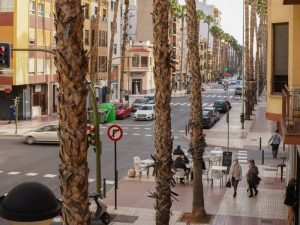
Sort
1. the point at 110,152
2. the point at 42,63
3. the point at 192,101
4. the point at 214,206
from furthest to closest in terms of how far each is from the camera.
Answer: the point at 42,63, the point at 110,152, the point at 214,206, the point at 192,101

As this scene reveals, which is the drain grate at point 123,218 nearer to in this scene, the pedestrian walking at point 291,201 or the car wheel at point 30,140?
the pedestrian walking at point 291,201

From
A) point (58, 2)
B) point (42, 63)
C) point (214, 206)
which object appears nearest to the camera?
point (58, 2)

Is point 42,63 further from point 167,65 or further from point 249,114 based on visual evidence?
point 167,65

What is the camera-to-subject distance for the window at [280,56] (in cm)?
1830

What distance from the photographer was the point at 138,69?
92625 millimetres

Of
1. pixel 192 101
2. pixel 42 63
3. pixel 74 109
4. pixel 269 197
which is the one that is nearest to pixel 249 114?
pixel 42 63

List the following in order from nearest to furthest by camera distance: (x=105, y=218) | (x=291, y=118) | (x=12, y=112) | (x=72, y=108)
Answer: (x=72, y=108)
(x=291, y=118)
(x=105, y=218)
(x=12, y=112)

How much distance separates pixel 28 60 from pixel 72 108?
43637 millimetres

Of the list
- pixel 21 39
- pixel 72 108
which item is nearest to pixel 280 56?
pixel 72 108

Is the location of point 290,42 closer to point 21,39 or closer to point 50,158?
point 50,158

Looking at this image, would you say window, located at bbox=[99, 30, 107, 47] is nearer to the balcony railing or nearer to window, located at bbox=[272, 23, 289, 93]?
window, located at bbox=[272, 23, 289, 93]

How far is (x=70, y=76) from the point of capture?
22.2 ft

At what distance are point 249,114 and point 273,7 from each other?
3566 centimetres

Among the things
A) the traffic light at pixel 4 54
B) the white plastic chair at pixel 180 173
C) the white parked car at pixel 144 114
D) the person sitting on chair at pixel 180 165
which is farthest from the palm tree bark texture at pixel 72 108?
the white parked car at pixel 144 114
